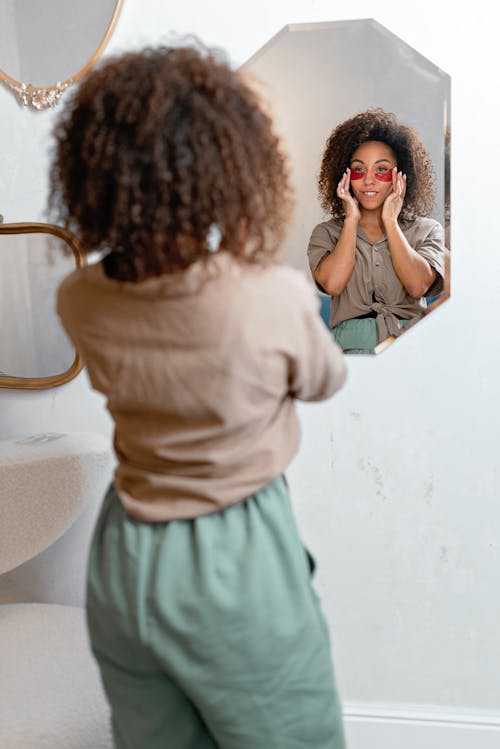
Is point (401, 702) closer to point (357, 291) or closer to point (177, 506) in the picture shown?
point (357, 291)

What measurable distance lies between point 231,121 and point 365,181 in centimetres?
77

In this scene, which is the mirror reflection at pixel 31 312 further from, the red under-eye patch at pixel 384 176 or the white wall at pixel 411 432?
the red under-eye patch at pixel 384 176

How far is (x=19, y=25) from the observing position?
1.60m

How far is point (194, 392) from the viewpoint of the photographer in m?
0.89

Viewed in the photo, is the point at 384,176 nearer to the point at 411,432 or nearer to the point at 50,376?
the point at 411,432

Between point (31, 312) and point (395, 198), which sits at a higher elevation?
point (395, 198)

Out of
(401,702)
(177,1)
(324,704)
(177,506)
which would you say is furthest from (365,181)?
(401,702)

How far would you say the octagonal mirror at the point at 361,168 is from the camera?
4.97ft

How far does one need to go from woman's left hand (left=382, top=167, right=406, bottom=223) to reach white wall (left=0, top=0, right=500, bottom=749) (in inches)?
4.1

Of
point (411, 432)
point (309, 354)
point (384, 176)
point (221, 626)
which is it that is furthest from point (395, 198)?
point (221, 626)

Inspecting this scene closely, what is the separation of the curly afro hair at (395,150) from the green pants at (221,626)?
790 mm

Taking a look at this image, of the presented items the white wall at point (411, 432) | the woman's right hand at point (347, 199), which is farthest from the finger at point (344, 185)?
the white wall at point (411, 432)

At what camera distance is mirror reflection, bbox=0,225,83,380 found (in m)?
1.67

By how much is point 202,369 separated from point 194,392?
3 cm
